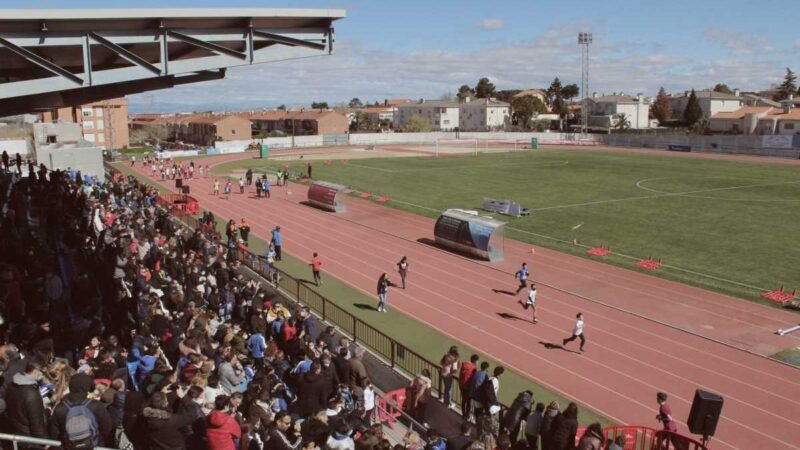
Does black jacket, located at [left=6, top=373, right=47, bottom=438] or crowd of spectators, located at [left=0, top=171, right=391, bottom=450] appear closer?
black jacket, located at [left=6, top=373, right=47, bottom=438]

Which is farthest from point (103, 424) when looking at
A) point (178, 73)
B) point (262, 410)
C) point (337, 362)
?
point (178, 73)

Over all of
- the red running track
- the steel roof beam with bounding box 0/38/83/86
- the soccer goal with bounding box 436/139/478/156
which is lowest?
the red running track

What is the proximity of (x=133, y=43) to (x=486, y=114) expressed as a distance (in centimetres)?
14131

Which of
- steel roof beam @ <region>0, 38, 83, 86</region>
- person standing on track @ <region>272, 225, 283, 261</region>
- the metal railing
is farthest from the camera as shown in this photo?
person standing on track @ <region>272, 225, 283, 261</region>

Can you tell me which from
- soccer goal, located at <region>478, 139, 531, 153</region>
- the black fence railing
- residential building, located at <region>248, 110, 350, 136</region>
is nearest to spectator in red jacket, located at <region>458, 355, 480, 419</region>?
the black fence railing

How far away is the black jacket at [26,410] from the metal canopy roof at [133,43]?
519 centimetres

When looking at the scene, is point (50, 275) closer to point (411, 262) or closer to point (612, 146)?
point (411, 262)

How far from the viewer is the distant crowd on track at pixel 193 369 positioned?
24.0 feet

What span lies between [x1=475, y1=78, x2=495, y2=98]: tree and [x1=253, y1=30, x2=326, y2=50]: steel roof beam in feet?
589

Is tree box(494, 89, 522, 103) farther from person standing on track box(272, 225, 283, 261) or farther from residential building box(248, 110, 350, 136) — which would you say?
person standing on track box(272, 225, 283, 261)

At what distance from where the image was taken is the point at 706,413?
1015 centimetres

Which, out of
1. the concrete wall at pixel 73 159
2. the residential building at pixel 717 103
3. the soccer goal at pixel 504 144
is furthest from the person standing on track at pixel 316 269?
the residential building at pixel 717 103

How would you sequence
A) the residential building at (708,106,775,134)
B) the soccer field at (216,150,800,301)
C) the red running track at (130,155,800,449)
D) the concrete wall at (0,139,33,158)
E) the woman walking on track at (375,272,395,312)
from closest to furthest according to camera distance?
1. the red running track at (130,155,800,449)
2. the woman walking on track at (375,272,395,312)
3. the soccer field at (216,150,800,301)
4. the concrete wall at (0,139,33,158)
5. the residential building at (708,106,775,134)

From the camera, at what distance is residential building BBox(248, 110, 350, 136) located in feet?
422
